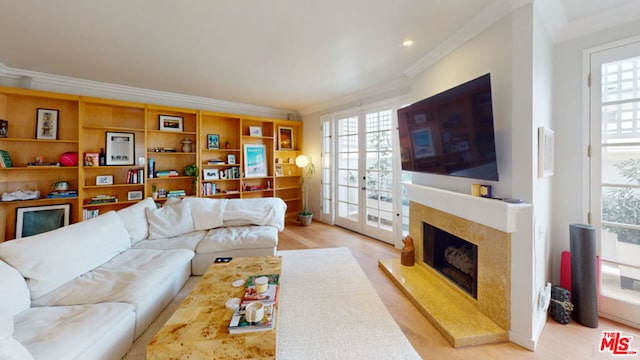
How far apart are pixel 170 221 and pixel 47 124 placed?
2.53 metres

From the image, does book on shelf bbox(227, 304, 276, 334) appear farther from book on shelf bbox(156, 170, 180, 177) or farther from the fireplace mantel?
book on shelf bbox(156, 170, 180, 177)

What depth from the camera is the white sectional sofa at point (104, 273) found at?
1.31 meters

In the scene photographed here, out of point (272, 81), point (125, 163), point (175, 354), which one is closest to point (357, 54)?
point (272, 81)

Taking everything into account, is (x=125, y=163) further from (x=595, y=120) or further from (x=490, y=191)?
(x=595, y=120)

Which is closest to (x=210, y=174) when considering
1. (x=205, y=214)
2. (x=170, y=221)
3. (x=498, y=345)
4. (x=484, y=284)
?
(x=205, y=214)

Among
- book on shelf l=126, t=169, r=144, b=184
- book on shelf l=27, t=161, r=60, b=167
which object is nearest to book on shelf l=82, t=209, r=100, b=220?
book on shelf l=126, t=169, r=144, b=184

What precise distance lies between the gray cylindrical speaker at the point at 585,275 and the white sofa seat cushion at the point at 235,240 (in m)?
2.78

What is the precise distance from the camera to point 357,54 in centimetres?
276

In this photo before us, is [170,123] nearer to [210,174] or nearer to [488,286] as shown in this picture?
[210,174]

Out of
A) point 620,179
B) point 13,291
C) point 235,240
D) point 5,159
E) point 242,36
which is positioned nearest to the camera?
point 13,291

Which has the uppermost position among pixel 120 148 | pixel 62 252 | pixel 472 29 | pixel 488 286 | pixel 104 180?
pixel 472 29

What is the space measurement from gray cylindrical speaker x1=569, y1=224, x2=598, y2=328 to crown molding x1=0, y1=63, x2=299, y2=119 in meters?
5.22

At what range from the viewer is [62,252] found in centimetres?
185

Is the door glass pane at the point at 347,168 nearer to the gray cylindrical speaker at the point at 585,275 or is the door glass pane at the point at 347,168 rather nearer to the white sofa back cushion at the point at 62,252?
the gray cylindrical speaker at the point at 585,275
